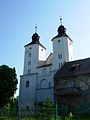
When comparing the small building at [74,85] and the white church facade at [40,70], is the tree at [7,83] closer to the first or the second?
the white church facade at [40,70]

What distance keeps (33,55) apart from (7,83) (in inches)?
440

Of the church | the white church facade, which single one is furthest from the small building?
the white church facade

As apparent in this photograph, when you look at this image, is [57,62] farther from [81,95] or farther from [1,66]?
[81,95]

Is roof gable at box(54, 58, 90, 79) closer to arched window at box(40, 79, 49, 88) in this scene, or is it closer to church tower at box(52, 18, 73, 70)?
church tower at box(52, 18, 73, 70)

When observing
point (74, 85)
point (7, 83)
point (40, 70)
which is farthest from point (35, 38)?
point (74, 85)

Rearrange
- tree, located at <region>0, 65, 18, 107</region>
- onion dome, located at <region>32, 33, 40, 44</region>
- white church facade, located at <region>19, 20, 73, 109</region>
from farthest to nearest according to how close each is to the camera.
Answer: onion dome, located at <region>32, 33, 40, 44</region> < white church facade, located at <region>19, 20, 73, 109</region> < tree, located at <region>0, 65, 18, 107</region>

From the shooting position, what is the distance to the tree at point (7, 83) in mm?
46131

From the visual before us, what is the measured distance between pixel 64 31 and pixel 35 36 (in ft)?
26.6

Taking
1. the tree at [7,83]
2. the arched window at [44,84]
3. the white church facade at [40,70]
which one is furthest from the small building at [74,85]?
the tree at [7,83]

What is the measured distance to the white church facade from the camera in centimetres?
5119

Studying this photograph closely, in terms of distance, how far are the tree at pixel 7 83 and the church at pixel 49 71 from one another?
4.60 meters

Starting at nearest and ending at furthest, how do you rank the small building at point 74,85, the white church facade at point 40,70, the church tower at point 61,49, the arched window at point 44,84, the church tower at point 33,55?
the small building at point 74,85
the white church facade at point 40,70
the church tower at point 61,49
the arched window at point 44,84
the church tower at point 33,55

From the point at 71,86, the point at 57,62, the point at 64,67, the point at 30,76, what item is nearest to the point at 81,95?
the point at 71,86

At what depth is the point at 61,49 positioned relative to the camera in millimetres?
52250
